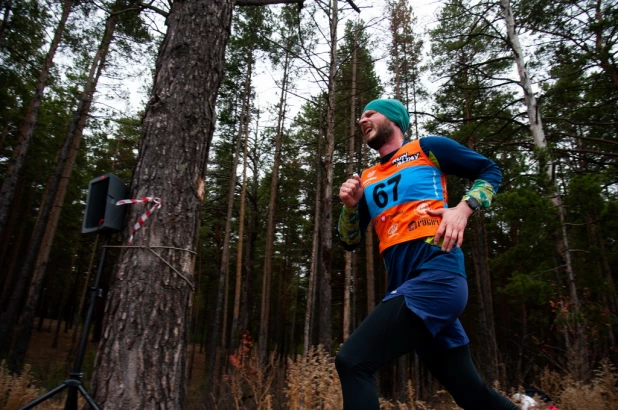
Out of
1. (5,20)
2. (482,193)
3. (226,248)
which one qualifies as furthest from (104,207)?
(226,248)

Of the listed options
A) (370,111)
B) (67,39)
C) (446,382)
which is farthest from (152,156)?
(67,39)

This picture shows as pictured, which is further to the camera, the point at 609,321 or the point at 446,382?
the point at 609,321

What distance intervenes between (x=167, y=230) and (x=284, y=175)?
1669 centimetres

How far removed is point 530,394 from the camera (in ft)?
13.1

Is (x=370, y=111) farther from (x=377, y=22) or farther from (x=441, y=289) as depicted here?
(x=377, y=22)

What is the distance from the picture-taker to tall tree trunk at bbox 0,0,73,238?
387 inches

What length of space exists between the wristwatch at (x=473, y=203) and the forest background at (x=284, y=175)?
187 cm

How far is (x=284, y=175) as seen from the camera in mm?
19109

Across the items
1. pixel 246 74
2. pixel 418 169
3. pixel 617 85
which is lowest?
pixel 418 169

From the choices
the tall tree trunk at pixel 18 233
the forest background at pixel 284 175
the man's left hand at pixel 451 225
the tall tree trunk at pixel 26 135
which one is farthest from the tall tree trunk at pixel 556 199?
the tall tree trunk at pixel 18 233

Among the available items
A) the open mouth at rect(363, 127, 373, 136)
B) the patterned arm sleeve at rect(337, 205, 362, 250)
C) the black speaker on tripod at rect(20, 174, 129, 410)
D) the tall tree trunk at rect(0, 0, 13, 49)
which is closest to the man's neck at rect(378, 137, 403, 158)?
the open mouth at rect(363, 127, 373, 136)

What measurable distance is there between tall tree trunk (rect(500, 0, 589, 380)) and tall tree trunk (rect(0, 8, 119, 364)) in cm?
1134

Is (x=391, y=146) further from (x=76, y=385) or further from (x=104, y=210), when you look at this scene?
(x=76, y=385)

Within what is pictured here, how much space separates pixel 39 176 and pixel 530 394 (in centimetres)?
2166
